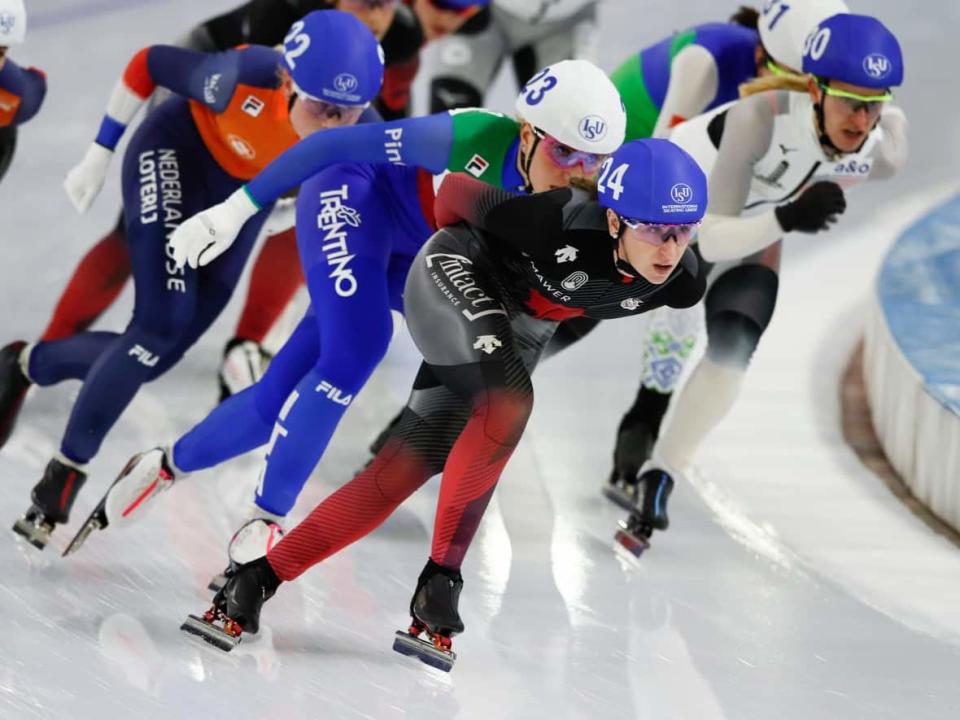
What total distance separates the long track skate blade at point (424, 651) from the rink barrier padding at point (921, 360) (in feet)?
6.61

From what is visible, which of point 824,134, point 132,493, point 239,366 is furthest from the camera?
point 239,366

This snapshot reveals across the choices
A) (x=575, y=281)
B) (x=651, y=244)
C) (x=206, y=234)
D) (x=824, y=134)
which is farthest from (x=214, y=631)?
(x=824, y=134)

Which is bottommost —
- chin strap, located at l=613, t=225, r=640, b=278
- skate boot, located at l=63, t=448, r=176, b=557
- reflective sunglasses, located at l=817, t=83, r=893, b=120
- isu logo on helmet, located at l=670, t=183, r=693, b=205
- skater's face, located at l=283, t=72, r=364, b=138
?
skate boot, located at l=63, t=448, r=176, b=557

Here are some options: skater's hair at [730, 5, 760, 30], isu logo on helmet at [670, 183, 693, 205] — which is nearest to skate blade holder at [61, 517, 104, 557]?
isu logo on helmet at [670, 183, 693, 205]

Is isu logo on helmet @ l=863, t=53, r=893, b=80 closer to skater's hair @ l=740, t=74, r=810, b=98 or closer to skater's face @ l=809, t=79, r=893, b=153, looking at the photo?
skater's face @ l=809, t=79, r=893, b=153

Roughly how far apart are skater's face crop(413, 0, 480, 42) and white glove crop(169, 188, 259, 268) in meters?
2.57

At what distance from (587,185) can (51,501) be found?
1.63 m

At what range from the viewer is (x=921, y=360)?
547 centimetres

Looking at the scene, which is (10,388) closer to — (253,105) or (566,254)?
(253,105)

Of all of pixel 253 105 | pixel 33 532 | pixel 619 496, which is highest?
pixel 253 105

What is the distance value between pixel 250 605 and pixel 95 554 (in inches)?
30.7

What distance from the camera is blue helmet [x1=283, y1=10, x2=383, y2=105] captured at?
14.3ft

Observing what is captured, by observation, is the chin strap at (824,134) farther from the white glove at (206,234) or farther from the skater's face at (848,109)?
the white glove at (206,234)

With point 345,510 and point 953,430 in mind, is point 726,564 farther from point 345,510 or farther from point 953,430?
point 345,510
